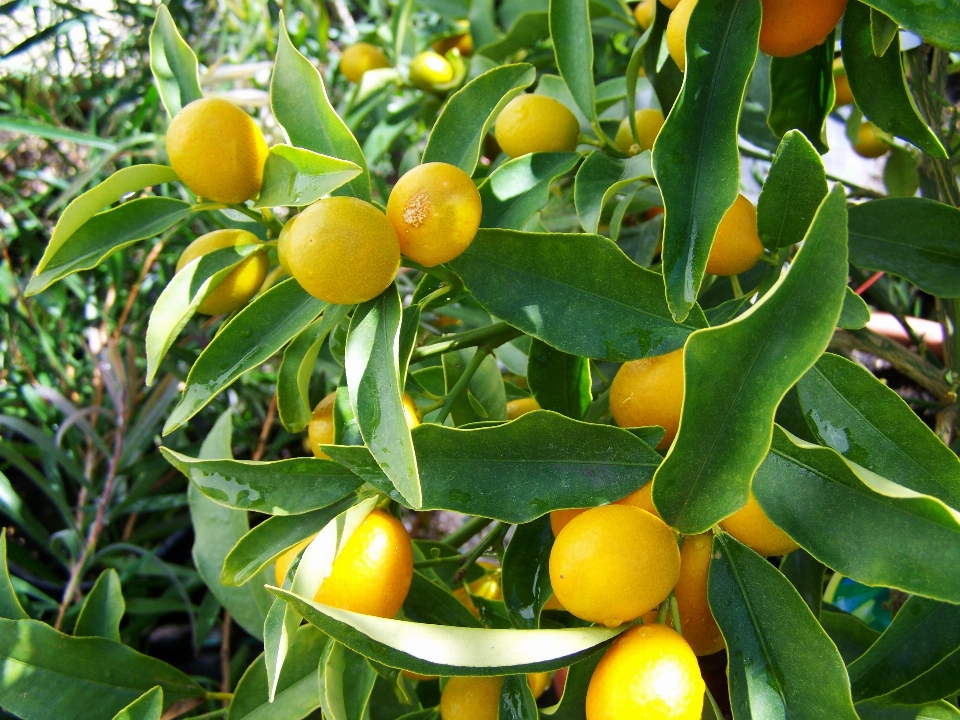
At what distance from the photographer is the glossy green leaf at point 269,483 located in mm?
507

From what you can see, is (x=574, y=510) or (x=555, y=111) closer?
(x=574, y=510)

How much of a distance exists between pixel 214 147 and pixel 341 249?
0.45ft

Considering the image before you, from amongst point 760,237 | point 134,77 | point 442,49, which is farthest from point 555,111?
point 134,77

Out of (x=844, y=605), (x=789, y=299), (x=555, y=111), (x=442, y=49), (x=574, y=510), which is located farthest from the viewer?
(x=442, y=49)

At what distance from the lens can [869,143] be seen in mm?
1007

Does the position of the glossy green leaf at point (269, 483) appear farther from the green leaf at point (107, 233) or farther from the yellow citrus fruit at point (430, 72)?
the yellow citrus fruit at point (430, 72)

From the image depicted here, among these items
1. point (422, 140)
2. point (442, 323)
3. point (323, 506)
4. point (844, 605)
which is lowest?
point (844, 605)

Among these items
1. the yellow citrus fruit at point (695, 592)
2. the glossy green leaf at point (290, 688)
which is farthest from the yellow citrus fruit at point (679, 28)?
the glossy green leaf at point (290, 688)

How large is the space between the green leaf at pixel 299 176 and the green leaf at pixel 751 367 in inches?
8.7

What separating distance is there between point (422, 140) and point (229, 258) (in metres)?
1.01

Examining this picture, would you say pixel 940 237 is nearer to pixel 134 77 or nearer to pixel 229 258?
pixel 229 258

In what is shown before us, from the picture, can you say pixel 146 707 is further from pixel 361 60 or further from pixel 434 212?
pixel 361 60

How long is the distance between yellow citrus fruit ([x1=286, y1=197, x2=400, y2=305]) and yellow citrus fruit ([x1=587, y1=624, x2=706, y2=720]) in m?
0.27

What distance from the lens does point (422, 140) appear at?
4.91 ft
